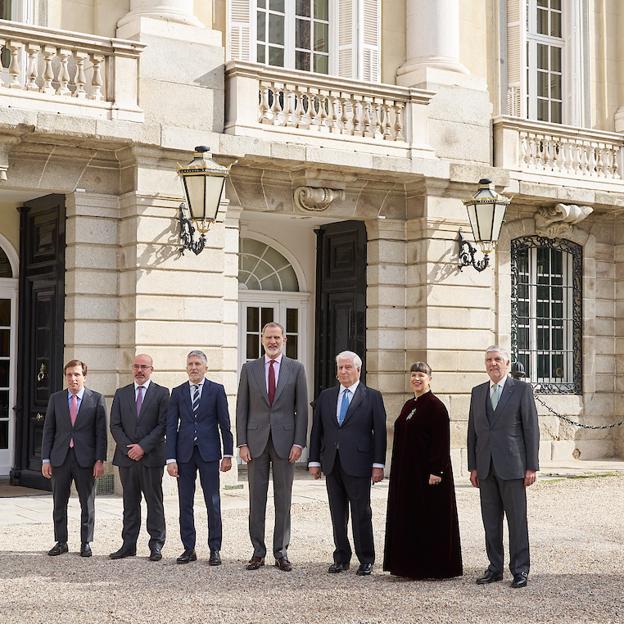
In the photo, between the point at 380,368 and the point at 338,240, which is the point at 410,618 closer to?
the point at 380,368

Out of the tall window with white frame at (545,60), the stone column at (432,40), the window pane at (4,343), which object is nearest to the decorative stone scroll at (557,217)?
the tall window with white frame at (545,60)

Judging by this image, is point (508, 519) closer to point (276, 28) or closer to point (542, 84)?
point (276, 28)

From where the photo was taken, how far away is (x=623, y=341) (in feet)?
61.2

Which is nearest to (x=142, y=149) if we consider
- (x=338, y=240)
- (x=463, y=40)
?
(x=338, y=240)

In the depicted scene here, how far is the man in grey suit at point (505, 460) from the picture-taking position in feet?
27.8

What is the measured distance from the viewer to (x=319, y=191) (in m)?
15.0

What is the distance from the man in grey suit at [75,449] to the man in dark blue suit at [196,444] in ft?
2.18

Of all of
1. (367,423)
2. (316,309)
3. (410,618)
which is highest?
(316,309)

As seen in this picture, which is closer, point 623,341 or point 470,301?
point 470,301

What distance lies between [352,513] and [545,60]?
442 inches

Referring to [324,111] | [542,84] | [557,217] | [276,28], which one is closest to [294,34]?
[276,28]

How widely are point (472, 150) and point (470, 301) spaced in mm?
1988

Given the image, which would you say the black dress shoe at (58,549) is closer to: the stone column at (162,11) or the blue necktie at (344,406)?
the blue necktie at (344,406)

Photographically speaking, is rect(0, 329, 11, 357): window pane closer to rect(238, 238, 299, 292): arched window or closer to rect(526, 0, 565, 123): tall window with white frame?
rect(238, 238, 299, 292): arched window
